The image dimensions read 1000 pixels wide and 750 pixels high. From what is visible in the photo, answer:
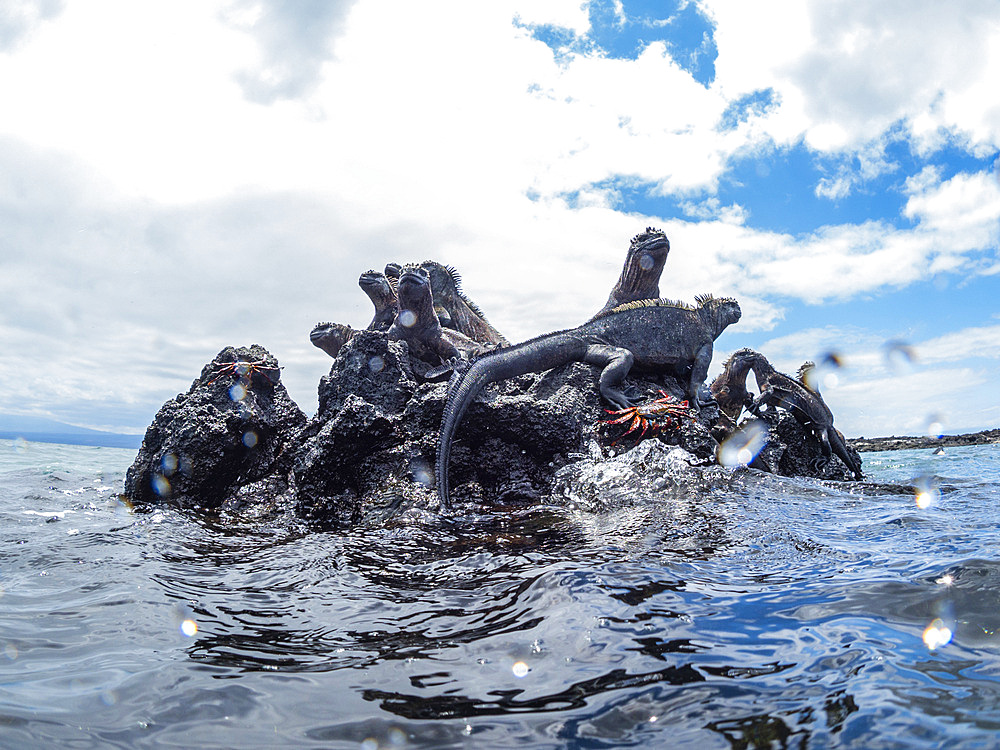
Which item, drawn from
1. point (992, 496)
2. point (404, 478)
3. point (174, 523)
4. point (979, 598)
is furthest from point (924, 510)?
point (174, 523)

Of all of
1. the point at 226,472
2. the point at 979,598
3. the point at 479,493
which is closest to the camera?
the point at 979,598

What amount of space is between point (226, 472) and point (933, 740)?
19.7 ft

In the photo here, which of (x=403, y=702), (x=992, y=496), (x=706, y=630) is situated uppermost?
(x=992, y=496)

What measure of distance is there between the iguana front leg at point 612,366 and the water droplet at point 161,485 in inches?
181

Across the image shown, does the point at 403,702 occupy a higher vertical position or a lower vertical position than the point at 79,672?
higher

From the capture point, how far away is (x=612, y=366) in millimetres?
5965

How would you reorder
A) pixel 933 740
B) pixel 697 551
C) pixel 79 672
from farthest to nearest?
pixel 697 551, pixel 79 672, pixel 933 740

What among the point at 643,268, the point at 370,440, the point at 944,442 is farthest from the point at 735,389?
the point at 944,442

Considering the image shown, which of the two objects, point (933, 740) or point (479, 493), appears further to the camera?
point (479, 493)

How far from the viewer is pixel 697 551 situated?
2.94 metres

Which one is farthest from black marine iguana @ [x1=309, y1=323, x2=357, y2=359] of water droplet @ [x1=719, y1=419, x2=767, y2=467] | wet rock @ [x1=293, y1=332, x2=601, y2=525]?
water droplet @ [x1=719, y1=419, x2=767, y2=467]

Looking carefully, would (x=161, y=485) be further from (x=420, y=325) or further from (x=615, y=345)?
(x=615, y=345)

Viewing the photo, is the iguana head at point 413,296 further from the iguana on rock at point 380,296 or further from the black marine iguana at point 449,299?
the black marine iguana at point 449,299

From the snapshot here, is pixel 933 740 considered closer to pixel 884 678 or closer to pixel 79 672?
pixel 884 678
